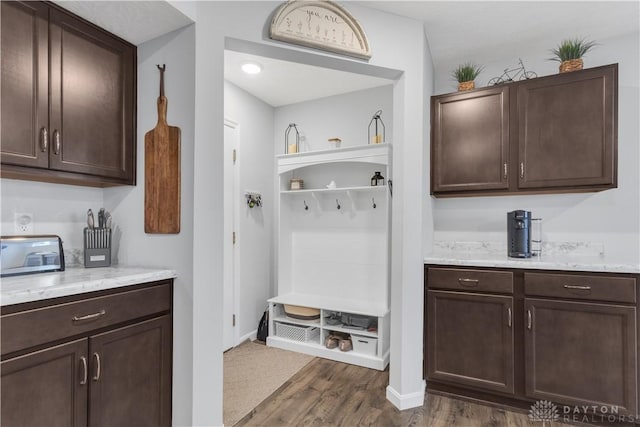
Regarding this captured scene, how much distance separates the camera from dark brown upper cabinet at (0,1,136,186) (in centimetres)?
145

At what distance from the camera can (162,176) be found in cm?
181

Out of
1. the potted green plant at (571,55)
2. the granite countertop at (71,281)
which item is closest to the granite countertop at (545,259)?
the potted green plant at (571,55)

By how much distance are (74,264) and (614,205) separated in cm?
363

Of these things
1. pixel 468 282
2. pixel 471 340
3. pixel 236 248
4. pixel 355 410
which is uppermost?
pixel 236 248

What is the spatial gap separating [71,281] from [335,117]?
108 inches

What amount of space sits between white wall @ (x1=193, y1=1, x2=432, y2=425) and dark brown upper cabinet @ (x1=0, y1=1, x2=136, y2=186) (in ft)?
1.62

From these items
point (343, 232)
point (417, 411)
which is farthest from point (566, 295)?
point (343, 232)

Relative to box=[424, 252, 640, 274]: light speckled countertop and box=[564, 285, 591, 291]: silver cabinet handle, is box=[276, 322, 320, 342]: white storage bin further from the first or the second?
box=[564, 285, 591, 291]: silver cabinet handle

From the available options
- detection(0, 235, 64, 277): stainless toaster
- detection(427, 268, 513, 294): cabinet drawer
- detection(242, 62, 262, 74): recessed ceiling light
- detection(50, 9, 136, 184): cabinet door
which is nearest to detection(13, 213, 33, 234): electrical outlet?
detection(0, 235, 64, 277): stainless toaster

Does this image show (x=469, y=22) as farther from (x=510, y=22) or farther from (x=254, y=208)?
(x=254, y=208)

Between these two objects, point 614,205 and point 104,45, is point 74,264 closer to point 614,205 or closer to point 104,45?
point 104,45

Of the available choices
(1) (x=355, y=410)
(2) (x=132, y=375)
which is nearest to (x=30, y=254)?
(2) (x=132, y=375)

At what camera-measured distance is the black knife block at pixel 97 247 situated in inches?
70.6

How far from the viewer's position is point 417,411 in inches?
84.8
